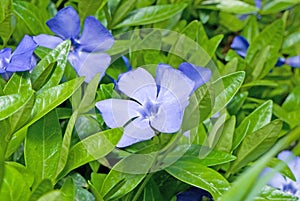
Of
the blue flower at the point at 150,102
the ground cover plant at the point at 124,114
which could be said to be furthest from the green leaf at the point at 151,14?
the blue flower at the point at 150,102

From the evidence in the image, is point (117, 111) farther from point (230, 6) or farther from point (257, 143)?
point (230, 6)

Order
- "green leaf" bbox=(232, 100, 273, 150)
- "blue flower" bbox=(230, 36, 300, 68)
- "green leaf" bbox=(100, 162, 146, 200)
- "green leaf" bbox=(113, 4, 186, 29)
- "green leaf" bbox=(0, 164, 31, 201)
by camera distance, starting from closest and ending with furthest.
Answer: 1. "green leaf" bbox=(0, 164, 31, 201)
2. "green leaf" bbox=(100, 162, 146, 200)
3. "green leaf" bbox=(232, 100, 273, 150)
4. "green leaf" bbox=(113, 4, 186, 29)
5. "blue flower" bbox=(230, 36, 300, 68)

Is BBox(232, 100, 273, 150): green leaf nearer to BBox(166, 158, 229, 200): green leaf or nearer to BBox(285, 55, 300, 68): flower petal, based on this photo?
BBox(166, 158, 229, 200): green leaf

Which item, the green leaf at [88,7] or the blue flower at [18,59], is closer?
the blue flower at [18,59]

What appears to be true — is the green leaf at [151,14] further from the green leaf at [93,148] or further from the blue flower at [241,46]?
the green leaf at [93,148]

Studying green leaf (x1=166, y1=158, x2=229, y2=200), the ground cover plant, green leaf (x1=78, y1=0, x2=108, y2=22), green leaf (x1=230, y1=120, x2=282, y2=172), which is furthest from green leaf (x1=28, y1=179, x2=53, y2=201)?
green leaf (x1=78, y1=0, x2=108, y2=22)

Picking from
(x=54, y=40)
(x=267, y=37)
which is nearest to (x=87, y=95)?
(x=54, y=40)
